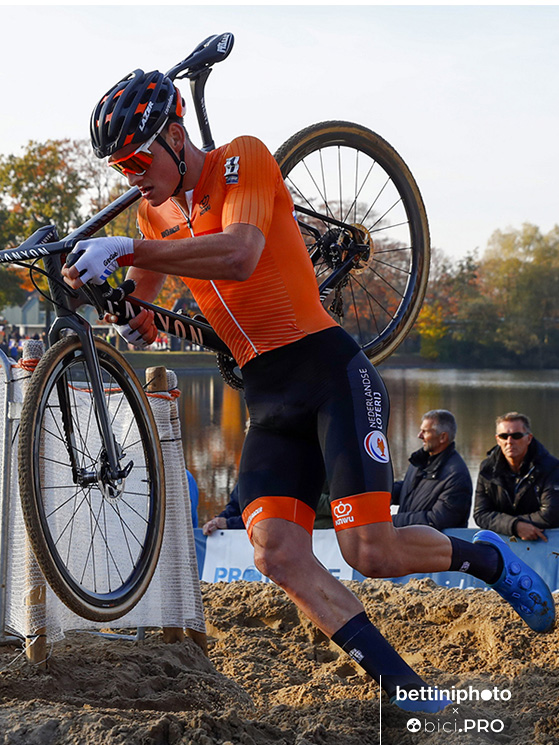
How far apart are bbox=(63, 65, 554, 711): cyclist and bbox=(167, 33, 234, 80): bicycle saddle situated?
975 mm

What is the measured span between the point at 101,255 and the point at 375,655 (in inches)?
77.8

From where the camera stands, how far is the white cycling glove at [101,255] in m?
3.49

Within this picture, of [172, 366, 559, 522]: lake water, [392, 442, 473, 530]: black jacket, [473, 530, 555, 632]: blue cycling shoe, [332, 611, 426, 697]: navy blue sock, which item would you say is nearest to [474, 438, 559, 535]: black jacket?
[392, 442, 473, 530]: black jacket

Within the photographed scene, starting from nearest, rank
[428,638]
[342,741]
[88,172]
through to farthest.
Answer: [342,741] < [428,638] < [88,172]

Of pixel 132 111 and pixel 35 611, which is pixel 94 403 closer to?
pixel 35 611

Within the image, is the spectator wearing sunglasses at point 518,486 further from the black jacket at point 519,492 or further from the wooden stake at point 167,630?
the wooden stake at point 167,630

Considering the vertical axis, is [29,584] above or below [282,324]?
below

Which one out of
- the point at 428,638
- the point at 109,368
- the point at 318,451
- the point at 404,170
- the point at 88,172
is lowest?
the point at 428,638

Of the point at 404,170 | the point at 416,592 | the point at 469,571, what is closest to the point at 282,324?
the point at 469,571

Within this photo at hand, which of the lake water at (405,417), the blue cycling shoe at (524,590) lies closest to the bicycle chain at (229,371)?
the blue cycling shoe at (524,590)

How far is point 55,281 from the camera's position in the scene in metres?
4.12

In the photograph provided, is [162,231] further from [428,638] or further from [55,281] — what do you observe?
[428,638]

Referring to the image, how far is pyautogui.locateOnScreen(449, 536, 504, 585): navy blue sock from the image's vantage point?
4148mm

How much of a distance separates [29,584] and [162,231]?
5.86ft
